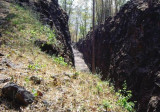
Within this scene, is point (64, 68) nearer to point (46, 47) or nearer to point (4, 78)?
point (46, 47)

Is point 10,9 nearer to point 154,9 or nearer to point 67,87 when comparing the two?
point 67,87

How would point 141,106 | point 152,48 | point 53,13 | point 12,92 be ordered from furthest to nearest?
point 53,13, point 152,48, point 141,106, point 12,92

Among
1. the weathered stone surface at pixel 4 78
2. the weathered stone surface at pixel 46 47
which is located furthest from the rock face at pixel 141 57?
the weathered stone surface at pixel 4 78

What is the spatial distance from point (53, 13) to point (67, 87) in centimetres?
1242

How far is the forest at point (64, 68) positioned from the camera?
2893 mm

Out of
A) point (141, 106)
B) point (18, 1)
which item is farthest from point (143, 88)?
point (18, 1)

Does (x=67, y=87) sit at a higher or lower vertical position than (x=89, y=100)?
higher

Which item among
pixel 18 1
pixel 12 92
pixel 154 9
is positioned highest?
pixel 18 1

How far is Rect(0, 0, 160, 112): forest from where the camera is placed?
289 centimetres

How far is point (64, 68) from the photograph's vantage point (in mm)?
5363

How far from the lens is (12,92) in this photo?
2.49 metres

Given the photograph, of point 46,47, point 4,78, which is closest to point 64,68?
point 46,47

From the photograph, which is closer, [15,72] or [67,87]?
[15,72]

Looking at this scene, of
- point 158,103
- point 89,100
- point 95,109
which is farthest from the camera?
point 158,103
